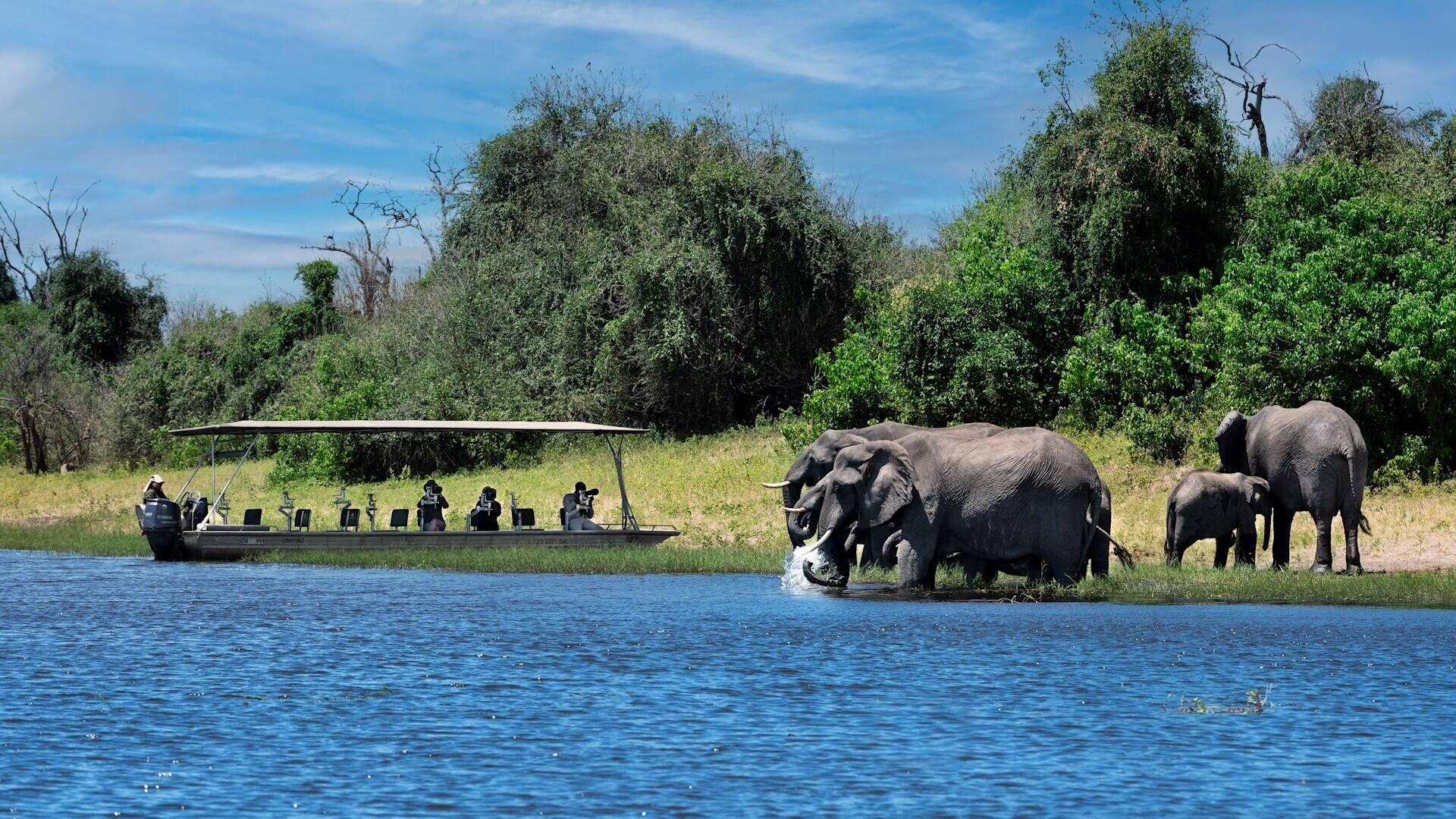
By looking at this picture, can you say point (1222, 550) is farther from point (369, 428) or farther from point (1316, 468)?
point (369, 428)

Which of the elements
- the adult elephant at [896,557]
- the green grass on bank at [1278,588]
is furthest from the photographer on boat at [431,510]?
the green grass on bank at [1278,588]

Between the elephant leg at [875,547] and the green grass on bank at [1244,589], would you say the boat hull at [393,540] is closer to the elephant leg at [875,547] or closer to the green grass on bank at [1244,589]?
the elephant leg at [875,547]

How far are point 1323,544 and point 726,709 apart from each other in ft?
41.0

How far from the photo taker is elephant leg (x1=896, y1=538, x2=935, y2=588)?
2111 centimetres

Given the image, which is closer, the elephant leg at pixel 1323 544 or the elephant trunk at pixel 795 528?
the elephant leg at pixel 1323 544

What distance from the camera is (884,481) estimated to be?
21156 millimetres

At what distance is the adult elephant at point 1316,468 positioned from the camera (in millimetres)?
22594

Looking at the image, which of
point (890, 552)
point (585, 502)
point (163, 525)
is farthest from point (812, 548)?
point (163, 525)

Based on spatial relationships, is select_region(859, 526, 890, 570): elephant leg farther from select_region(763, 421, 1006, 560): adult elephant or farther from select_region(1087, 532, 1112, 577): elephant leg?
select_region(1087, 532, 1112, 577): elephant leg

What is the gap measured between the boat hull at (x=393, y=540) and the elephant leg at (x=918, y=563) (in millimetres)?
8574

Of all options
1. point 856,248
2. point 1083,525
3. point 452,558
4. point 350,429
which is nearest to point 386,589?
point 452,558

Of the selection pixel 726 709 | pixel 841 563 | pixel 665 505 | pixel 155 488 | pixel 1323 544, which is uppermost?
pixel 155 488

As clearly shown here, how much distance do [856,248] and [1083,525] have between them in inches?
1073

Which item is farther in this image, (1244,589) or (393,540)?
(393,540)
